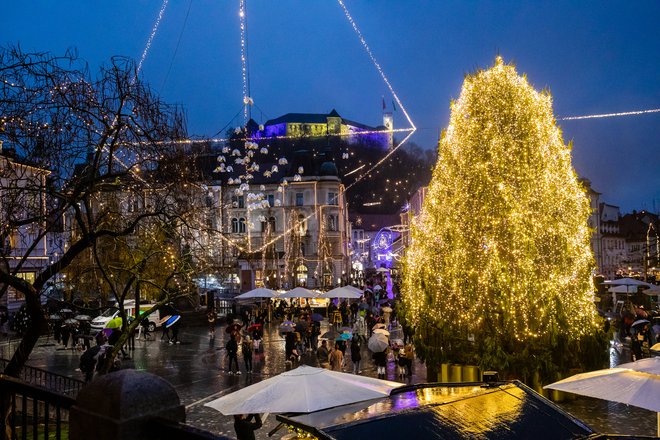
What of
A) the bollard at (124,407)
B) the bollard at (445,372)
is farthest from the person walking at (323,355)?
the bollard at (124,407)

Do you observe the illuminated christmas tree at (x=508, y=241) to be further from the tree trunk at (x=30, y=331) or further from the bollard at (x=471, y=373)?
the tree trunk at (x=30, y=331)

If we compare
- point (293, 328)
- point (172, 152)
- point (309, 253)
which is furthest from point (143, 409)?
point (309, 253)

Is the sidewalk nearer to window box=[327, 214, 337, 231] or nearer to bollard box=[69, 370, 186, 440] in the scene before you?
bollard box=[69, 370, 186, 440]

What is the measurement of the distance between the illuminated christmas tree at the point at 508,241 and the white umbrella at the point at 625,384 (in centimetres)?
448

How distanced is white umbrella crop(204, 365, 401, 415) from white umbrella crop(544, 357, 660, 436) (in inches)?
127

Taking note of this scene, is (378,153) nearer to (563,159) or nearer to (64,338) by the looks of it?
(64,338)

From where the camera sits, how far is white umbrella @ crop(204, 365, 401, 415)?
7.85 metres

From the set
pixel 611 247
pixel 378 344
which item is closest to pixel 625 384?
pixel 378 344

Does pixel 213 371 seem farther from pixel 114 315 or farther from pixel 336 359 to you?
pixel 114 315

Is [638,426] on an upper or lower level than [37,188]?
lower

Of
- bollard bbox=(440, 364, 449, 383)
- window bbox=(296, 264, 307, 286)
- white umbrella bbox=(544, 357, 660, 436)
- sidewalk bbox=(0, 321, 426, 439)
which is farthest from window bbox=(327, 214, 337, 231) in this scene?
white umbrella bbox=(544, 357, 660, 436)

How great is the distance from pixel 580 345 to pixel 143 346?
21.2 meters

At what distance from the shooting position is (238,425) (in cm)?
1001

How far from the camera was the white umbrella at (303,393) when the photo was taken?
25.7 feet
